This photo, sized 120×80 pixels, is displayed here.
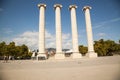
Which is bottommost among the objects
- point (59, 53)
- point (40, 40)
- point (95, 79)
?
point (95, 79)

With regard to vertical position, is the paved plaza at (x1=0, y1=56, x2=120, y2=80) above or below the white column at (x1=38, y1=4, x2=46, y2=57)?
below

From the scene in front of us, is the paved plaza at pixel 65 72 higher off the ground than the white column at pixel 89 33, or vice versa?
the white column at pixel 89 33

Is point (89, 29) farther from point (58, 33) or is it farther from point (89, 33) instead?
point (58, 33)

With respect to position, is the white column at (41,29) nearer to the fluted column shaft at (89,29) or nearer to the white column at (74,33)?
the white column at (74,33)

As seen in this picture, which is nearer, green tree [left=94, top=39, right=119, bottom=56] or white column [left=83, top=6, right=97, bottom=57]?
white column [left=83, top=6, right=97, bottom=57]

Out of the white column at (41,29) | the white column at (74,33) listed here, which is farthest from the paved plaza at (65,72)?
the white column at (74,33)

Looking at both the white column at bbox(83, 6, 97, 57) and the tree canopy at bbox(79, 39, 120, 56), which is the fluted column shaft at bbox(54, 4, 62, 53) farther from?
the tree canopy at bbox(79, 39, 120, 56)

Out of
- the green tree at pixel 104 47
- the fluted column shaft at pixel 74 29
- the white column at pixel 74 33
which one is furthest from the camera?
the green tree at pixel 104 47

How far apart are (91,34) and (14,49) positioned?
128 feet

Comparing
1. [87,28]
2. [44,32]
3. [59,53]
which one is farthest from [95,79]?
[87,28]

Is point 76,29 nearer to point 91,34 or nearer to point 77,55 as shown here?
point 91,34

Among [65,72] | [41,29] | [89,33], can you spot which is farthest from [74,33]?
[65,72]

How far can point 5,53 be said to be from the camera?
54.0m

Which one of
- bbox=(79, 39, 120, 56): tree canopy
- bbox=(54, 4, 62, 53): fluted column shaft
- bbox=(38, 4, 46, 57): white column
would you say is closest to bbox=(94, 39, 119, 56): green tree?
bbox=(79, 39, 120, 56): tree canopy
